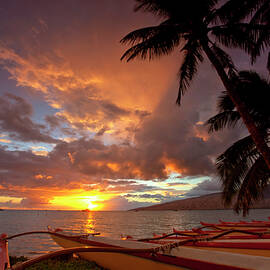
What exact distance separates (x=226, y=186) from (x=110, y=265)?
5.98m

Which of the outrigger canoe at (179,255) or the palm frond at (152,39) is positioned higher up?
the palm frond at (152,39)

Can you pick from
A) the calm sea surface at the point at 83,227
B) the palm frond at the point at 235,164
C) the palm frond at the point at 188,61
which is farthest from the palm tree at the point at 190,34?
the calm sea surface at the point at 83,227

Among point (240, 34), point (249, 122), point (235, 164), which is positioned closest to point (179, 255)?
point (249, 122)

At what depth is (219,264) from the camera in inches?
83.8

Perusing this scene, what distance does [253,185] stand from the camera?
7613mm

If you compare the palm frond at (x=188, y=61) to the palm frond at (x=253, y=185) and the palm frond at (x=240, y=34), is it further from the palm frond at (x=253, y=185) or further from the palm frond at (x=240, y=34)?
the palm frond at (x=253, y=185)

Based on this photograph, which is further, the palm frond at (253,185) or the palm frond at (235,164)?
the palm frond at (235,164)

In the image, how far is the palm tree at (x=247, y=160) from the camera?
25.4 feet

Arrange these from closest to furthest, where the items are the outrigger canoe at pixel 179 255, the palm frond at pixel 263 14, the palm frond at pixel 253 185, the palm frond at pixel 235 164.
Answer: the outrigger canoe at pixel 179 255, the palm frond at pixel 263 14, the palm frond at pixel 253 185, the palm frond at pixel 235 164

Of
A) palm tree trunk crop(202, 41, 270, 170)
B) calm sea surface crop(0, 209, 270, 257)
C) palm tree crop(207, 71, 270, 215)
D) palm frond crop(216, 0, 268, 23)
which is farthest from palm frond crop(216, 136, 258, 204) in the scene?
calm sea surface crop(0, 209, 270, 257)

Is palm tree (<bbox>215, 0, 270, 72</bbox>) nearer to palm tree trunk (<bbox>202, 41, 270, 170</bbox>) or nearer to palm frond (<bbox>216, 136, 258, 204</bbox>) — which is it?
palm tree trunk (<bbox>202, 41, 270, 170</bbox>)

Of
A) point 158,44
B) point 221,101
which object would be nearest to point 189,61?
point 158,44

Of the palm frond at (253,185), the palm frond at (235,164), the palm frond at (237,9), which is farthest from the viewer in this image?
the palm frond at (235,164)

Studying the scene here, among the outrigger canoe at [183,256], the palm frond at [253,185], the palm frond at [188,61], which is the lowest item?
the outrigger canoe at [183,256]
